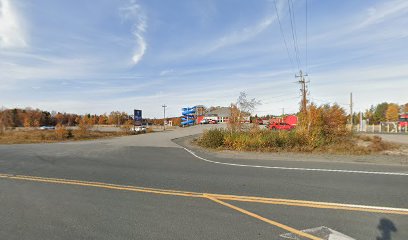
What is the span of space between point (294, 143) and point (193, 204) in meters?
12.0

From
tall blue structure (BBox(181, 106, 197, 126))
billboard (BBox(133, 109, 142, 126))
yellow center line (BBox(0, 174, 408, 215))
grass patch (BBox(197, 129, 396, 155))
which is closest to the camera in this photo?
yellow center line (BBox(0, 174, 408, 215))

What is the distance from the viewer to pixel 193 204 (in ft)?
18.4

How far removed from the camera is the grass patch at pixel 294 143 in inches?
585

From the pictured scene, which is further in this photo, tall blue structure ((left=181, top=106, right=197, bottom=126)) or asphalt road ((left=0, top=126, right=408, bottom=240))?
tall blue structure ((left=181, top=106, right=197, bottom=126))

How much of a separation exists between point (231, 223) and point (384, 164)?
9245 mm

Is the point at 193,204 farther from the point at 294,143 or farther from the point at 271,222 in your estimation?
the point at 294,143

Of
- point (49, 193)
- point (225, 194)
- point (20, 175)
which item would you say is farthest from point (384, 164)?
point (20, 175)

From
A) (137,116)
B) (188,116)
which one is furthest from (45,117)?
(137,116)

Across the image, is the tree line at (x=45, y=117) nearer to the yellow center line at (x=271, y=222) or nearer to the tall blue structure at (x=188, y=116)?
the tall blue structure at (x=188, y=116)

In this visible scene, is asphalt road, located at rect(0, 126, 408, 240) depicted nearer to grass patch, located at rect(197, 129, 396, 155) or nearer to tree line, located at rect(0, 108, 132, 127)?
grass patch, located at rect(197, 129, 396, 155)

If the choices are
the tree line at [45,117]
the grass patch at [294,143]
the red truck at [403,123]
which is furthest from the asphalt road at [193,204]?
the tree line at [45,117]

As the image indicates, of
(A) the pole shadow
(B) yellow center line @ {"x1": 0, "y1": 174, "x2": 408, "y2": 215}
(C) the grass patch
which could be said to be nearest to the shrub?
(C) the grass patch

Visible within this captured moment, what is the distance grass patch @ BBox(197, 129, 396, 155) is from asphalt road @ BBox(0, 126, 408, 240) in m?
5.55

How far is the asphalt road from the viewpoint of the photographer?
427 centimetres
